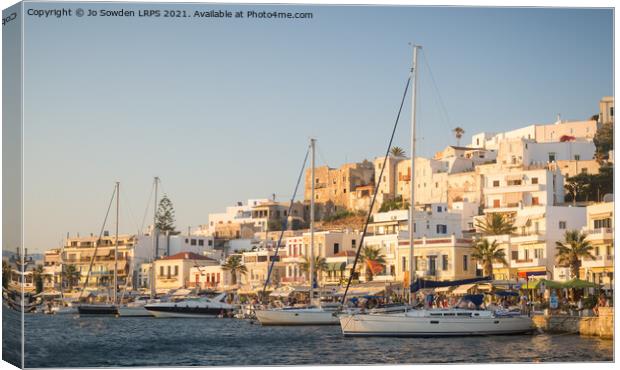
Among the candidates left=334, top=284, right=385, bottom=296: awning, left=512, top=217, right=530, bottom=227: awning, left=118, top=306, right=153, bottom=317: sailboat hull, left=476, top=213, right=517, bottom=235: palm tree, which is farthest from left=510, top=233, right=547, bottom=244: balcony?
Result: left=118, top=306, right=153, bottom=317: sailboat hull

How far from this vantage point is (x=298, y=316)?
1511 inches

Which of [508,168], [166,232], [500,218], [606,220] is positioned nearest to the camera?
[606,220]

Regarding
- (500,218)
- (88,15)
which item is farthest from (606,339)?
(500,218)

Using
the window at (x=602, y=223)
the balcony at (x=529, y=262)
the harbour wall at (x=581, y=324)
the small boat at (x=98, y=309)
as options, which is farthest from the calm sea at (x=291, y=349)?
the small boat at (x=98, y=309)

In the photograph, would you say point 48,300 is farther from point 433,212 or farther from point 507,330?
point 507,330

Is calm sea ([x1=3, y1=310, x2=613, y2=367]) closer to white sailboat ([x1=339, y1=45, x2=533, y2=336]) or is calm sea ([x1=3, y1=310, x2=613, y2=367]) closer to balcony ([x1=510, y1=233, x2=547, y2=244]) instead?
white sailboat ([x1=339, y1=45, x2=533, y2=336])

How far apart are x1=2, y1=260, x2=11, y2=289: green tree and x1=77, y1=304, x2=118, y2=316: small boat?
117ft

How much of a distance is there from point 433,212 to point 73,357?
140ft

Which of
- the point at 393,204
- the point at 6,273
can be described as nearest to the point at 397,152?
the point at 393,204

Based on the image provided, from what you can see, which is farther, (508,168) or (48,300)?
(508,168)

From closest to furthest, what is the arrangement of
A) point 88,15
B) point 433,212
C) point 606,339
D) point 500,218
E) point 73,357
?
1. point 88,15
2. point 73,357
3. point 606,339
4. point 500,218
5. point 433,212

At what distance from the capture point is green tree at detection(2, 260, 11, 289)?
16.7m

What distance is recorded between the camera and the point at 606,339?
22188 millimetres

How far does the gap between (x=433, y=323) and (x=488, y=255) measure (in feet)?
62.9
